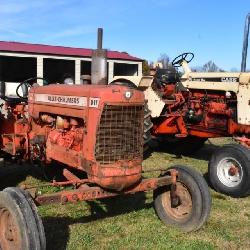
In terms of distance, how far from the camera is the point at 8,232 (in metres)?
3.63

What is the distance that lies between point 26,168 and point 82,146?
3103 mm

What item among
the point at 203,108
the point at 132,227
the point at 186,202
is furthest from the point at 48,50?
the point at 186,202

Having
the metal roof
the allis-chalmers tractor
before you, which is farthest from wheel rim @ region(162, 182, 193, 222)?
the metal roof

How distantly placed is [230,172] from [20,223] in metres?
3.57

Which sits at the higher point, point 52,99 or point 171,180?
point 52,99

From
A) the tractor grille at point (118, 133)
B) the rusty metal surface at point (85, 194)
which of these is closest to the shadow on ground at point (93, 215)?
the rusty metal surface at point (85, 194)

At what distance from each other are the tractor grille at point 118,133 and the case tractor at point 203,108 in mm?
2613

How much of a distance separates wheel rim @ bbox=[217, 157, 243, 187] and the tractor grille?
2557 mm

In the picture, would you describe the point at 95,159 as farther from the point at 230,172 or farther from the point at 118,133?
the point at 230,172

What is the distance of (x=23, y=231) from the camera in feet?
11.0

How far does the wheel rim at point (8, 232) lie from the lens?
3.50m

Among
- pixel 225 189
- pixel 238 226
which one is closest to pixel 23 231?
pixel 238 226

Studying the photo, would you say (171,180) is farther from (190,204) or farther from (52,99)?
(52,99)

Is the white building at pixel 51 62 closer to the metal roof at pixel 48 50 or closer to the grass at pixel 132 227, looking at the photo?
the metal roof at pixel 48 50
